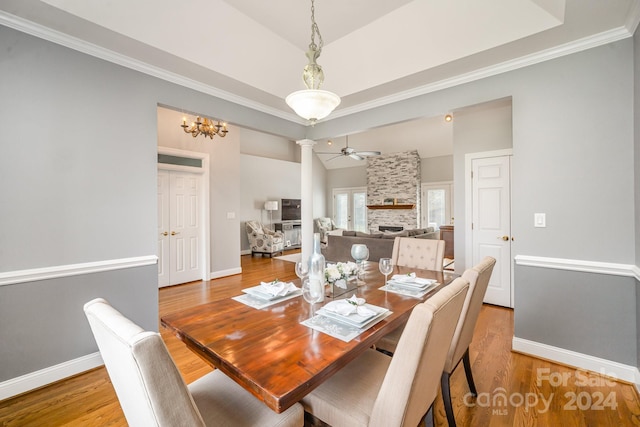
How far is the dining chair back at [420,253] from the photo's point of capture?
263cm

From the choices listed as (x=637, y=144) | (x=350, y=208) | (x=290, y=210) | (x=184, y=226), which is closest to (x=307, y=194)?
(x=184, y=226)

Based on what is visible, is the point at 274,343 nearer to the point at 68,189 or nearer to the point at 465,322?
the point at 465,322

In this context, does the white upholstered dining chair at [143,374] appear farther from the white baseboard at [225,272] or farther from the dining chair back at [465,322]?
the white baseboard at [225,272]

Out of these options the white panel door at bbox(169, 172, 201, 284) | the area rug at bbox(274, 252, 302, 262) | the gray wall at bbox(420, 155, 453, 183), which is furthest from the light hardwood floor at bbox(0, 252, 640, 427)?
the gray wall at bbox(420, 155, 453, 183)

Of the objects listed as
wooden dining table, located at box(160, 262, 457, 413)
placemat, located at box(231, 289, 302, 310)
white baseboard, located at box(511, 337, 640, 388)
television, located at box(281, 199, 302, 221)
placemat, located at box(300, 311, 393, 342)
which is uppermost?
television, located at box(281, 199, 302, 221)

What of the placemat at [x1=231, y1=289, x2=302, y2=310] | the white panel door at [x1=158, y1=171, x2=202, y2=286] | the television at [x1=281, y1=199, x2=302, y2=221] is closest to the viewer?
the placemat at [x1=231, y1=289, x2=302, y2=310]

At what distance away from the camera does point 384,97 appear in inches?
126

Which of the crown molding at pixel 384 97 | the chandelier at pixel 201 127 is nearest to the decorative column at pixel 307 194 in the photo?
the crown molding at pixel 384 97

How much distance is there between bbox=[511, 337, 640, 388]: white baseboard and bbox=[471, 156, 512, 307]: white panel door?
1.22 metres

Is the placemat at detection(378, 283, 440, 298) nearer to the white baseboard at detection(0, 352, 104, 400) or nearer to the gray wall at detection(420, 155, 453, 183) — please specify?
the white baseboard at detection(0, 352, 104, 400)

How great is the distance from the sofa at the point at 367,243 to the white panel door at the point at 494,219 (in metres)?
1.36

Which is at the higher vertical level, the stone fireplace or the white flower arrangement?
the stone fireplace

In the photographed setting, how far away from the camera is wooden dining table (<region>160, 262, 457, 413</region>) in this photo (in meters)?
0.93

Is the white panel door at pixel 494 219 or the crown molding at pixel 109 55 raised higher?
the crown molding at pixel 109 55
